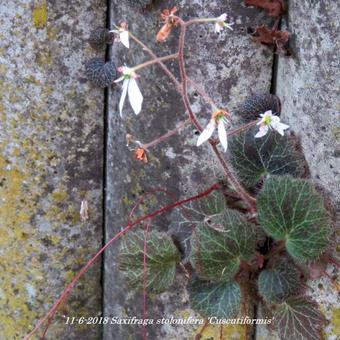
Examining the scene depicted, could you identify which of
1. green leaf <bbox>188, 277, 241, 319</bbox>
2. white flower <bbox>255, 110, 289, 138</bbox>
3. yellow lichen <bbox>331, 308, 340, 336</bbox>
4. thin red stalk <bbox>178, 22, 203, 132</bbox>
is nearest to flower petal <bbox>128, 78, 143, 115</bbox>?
thin red stalk <bbox>178, 22, 203, 132</bbox>

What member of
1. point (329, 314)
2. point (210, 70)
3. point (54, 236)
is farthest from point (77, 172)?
point (329, 314)

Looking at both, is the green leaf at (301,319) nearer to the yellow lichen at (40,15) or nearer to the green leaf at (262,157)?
the green leaf at (262,157)

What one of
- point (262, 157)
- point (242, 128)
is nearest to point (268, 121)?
point (242, 128)

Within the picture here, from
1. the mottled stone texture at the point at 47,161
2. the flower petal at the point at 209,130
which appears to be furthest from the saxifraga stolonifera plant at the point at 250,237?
the mottled stone texture at the point at 47,161

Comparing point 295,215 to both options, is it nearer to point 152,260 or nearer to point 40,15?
point 152,260

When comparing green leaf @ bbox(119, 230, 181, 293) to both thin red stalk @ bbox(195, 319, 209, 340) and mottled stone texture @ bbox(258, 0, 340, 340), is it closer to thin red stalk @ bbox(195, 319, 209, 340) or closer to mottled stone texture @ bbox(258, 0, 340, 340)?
thin red stalk @ bbox(195, 319, 209, 340)

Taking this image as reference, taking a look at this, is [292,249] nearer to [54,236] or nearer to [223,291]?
[223,291]
